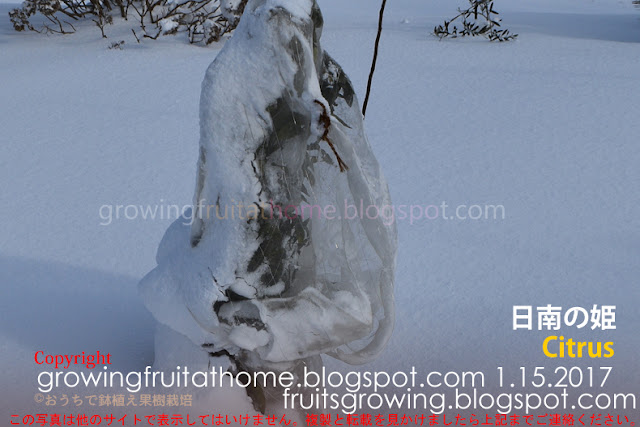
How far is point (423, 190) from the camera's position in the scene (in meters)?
3.17

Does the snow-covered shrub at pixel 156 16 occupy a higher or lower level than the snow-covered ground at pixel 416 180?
higher

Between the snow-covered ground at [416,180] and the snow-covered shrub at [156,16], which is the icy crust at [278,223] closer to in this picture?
the snow-covered ground at [416,180]

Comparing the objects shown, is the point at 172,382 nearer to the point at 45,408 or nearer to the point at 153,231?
the point at 45,408

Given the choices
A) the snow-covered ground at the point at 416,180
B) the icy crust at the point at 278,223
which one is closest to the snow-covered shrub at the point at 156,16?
the snow-covered ground at the point at 416,180

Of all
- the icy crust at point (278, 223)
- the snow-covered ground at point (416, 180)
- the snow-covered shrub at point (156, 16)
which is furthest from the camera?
the snow-covered shrub at point (156, 16)

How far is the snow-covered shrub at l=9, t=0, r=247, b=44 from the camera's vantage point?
545 centimetres

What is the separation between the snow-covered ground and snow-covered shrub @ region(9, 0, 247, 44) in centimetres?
20

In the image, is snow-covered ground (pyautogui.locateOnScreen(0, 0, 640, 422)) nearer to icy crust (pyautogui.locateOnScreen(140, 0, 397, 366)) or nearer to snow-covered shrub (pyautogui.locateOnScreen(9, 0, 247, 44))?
snow-covered shrub (pyautogui.locateOnScreen(9, 0, 247, 44))

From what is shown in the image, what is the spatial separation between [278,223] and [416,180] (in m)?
1.81

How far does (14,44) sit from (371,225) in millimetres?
5148

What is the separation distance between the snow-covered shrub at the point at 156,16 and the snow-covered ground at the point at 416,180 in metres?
0.20

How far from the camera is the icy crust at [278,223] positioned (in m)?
1.47

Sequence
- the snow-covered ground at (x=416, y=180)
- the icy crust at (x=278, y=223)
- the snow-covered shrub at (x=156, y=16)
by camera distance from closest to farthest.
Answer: the icy crust at (x=278, y=223)
the snow-covered ground at (x=416, y=180)
the snow-covered shrub at (x=156, y=16)

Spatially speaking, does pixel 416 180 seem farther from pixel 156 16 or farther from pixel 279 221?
pixel 156 16
